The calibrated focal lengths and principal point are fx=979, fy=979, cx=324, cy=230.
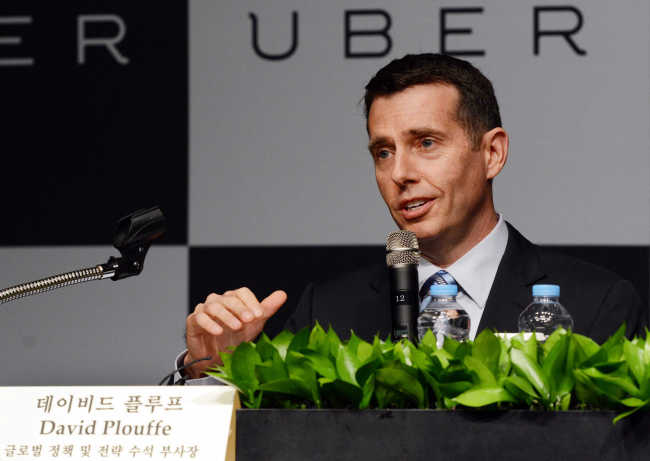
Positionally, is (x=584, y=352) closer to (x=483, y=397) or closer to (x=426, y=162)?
(x=483, y=397)

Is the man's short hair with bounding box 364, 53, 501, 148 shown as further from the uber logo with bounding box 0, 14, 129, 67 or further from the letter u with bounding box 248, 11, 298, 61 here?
the uber logo with bounding box 0, 14, 129, 67

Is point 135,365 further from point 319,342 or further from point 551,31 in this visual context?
point 319,342

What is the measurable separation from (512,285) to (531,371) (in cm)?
98

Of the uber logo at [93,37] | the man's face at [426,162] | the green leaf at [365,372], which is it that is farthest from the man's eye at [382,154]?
the uber logo at [93,37]

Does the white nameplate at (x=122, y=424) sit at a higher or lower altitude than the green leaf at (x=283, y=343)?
lower

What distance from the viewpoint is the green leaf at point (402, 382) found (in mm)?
1017

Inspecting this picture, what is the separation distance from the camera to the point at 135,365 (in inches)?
120

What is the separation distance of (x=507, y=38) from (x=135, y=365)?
5.03ft

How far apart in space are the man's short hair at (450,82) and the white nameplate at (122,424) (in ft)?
3.59

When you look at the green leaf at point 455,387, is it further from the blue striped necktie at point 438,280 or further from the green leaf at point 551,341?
the blue striped necktie at point 438,280

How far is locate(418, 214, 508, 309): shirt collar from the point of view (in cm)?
200

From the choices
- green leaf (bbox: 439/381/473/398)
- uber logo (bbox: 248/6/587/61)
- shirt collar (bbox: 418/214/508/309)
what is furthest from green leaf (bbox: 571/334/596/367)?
uber logo (bbox: 248/6/587/61)

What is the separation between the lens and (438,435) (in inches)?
39.1

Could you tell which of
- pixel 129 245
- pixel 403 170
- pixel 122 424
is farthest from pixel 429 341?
pixel 403 170
